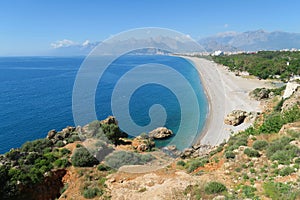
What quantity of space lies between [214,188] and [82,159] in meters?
8.01

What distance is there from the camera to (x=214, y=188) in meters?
8.45

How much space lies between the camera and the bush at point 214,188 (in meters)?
8.40

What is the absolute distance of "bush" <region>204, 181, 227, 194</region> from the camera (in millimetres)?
8398

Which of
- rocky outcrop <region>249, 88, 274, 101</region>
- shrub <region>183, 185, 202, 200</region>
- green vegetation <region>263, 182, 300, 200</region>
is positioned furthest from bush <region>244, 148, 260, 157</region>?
rocky outcrop <region>249, 88, 274, 101</region>

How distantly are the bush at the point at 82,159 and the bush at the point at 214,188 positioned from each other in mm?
7613

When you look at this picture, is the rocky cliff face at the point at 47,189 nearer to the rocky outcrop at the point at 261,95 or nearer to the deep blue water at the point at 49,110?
the deep blue water at the point at 49,110

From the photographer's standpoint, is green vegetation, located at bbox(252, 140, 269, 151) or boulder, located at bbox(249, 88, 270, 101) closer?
green vegetation, located at bbox(252, 140, 269, 151)

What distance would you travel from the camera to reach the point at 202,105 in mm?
39844

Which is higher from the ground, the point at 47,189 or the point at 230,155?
the point at 230,155

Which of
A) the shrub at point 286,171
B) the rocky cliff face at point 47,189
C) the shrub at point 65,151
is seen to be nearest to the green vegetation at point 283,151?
the shrub at point 286,171

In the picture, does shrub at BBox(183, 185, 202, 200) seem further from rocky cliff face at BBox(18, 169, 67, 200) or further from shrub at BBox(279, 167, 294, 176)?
rocky cliff face at BBox(18, 169, 67, 200)

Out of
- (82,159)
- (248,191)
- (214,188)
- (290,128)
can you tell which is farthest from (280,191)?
(82,159)

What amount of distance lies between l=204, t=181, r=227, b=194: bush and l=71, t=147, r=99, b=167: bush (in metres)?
7.61

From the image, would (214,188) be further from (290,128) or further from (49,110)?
(49,110)
